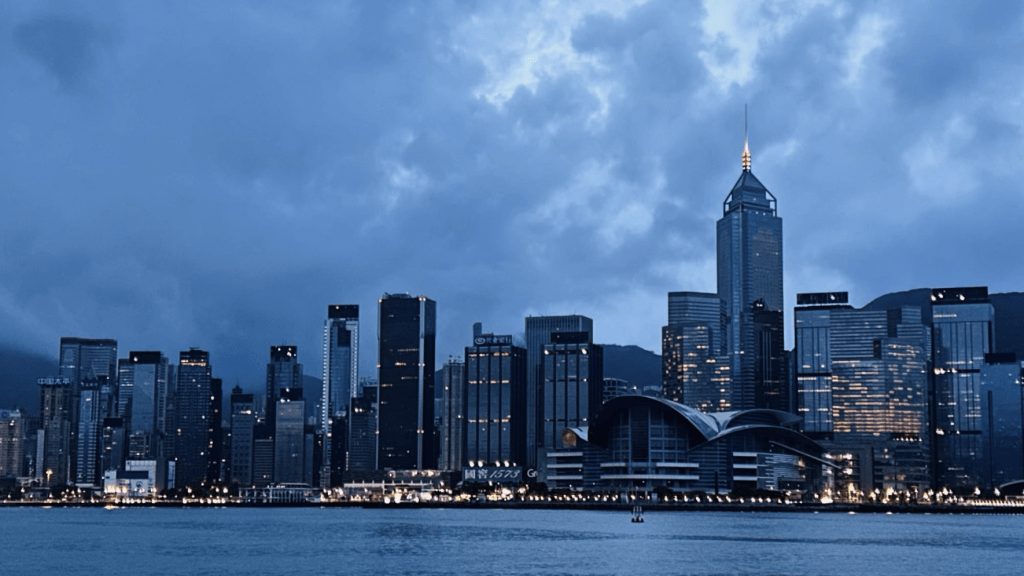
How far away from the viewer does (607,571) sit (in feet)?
301

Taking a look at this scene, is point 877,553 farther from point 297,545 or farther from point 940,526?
point 940,526

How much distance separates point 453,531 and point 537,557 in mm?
52985

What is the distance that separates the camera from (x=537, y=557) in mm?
105625

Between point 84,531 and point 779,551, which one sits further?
point 84,531

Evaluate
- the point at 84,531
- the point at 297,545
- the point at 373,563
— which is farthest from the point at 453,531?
the point at 373,563

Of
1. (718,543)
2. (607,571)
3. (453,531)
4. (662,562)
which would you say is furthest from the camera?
(453,531)

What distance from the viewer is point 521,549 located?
382 ft

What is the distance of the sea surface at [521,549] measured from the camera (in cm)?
9475

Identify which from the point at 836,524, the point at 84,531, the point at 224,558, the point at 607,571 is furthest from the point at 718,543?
the point at 84,531

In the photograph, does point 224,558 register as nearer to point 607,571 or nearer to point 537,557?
point 537,557

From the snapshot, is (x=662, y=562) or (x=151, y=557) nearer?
(x=662, y=562)

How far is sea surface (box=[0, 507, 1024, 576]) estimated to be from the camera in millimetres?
94750

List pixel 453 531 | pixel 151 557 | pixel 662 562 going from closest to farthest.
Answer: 1. pixel 662 562
2. pixel 151 557
3. pixel 453 531

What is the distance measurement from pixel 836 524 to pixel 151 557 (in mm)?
102824
